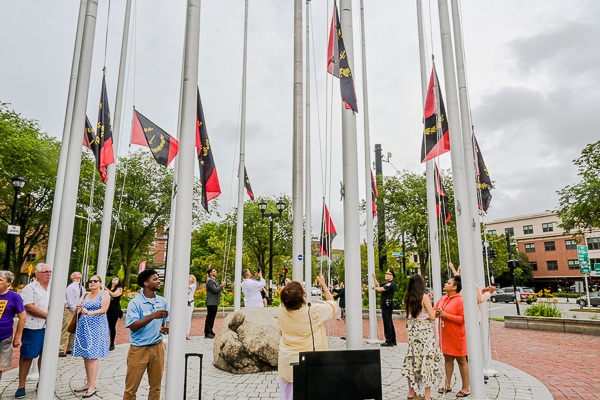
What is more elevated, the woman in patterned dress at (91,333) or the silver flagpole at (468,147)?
the silver flagpole at (468,147)

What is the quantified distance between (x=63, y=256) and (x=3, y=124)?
85.4ft

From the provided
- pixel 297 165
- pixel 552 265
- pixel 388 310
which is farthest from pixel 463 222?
pixel 552 265

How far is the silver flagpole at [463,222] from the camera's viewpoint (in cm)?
558

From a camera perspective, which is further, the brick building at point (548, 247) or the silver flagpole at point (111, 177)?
the brick building at point (548, 247)

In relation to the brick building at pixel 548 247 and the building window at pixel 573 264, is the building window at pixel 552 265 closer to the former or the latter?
the brick building at pixel 548 247

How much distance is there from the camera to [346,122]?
5484 mm

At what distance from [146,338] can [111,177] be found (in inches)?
211

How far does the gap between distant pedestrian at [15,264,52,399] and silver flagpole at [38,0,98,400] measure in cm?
192

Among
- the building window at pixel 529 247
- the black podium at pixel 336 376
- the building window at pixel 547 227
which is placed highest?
the building window at pixel 547 227

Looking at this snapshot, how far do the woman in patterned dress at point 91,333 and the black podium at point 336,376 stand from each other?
13.8ft

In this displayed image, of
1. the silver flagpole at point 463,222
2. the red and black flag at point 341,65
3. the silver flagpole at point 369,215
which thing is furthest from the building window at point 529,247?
the red and black flag at point 341,65

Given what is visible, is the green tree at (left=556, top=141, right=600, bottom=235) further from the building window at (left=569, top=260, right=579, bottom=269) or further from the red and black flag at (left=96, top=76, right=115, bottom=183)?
the building window at (left=569, top=260, right=579, bottom=269)

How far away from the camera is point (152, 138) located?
21.4 feet

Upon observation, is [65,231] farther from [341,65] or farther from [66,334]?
[66,334]
